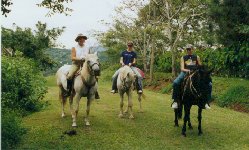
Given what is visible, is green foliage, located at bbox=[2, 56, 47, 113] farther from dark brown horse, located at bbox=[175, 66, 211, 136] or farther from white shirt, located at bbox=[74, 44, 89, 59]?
dark brown horse, located at bbox=[175, 66, 211, 136]

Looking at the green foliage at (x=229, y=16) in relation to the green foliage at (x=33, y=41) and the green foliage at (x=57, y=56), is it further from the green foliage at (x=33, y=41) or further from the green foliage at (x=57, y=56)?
the green foliage at (x=33, y=41)

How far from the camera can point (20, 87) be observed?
17.8 metres

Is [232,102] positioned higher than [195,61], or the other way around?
[195,61]

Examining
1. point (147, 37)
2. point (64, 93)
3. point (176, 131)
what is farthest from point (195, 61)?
point (147, 37)

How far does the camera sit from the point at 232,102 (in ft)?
83.7

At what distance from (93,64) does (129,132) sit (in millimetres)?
2678

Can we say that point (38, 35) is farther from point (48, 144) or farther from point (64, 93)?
point (48, 144)

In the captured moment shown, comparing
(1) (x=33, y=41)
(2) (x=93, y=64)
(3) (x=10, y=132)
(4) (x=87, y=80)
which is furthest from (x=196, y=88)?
(1) (x=33, y=41)

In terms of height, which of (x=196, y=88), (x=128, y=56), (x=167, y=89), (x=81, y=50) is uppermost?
(x=81, y=50)

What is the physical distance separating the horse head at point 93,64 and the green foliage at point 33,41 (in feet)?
62.4

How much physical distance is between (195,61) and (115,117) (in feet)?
13.6

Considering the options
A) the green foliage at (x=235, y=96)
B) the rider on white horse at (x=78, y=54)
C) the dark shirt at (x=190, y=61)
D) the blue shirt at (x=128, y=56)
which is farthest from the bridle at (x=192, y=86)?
the green foliage at (x=235, y=96)

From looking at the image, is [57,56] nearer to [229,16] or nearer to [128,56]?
[229,16]

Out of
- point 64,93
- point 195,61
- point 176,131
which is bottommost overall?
point 176,131
